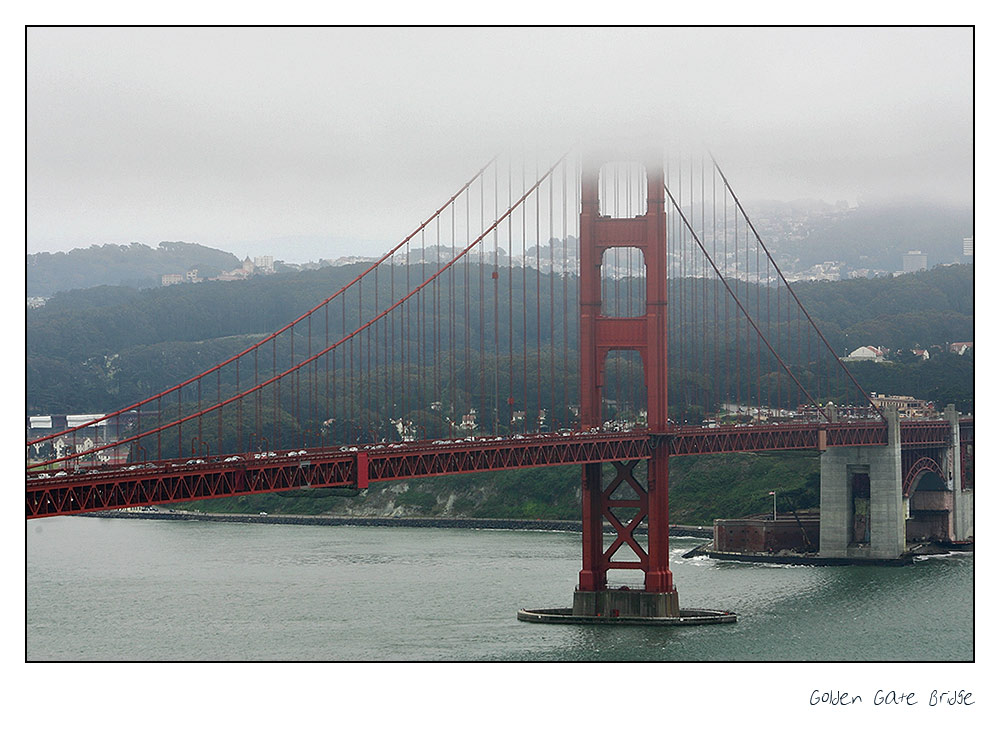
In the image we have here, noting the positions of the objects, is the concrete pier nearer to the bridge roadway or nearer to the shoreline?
the bridge roadway

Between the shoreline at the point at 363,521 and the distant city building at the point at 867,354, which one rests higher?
the distant city building at the point at 867,354

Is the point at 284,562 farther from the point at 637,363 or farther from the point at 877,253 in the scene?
the point at 877,253

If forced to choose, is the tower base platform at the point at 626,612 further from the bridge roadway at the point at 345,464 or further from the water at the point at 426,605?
the bridge roadway at the point at 345,464

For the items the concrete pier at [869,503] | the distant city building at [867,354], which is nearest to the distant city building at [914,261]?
the distant city building at [867,354]

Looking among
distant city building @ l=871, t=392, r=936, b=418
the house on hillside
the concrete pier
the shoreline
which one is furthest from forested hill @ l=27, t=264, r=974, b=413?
the concrete pier

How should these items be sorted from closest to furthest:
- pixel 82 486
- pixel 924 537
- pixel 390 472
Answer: pixel 82 486 < pixel 390 472 < pixel 924 537
